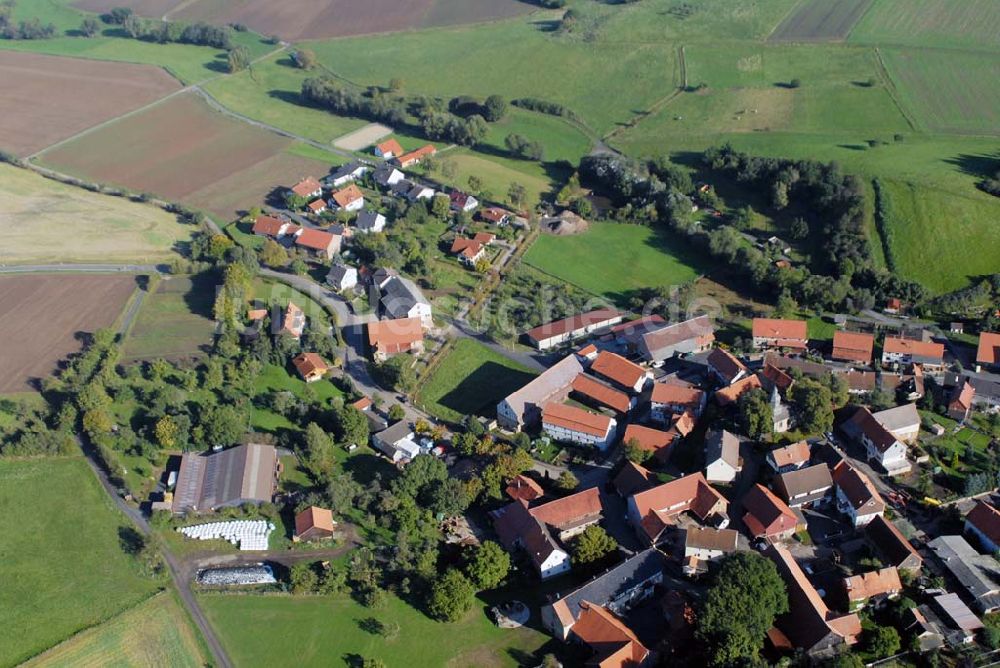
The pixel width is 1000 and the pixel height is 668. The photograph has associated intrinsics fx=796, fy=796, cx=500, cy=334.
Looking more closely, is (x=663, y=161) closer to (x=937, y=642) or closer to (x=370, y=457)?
(x=370, y=457)

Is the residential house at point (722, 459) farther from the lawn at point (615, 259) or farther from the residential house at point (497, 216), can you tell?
the residential house at point (497, 216)

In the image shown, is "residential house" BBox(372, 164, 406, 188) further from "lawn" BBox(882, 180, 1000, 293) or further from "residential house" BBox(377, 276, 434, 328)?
"lawn" BBox(882, 180, 1000, 293)

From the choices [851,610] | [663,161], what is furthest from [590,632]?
[663,161]

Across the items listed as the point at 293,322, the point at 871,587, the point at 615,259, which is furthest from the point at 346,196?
the point at 871,587

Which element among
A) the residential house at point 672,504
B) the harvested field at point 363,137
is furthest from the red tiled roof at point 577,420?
the harvested field at point 363,137

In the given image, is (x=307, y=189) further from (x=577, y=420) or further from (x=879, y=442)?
(x=879, y=442)

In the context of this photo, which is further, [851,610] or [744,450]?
[744,450]
